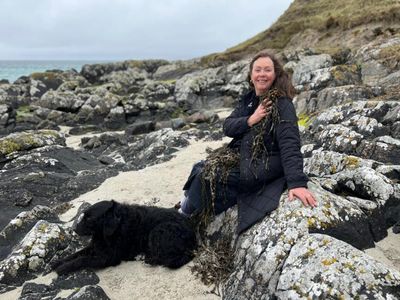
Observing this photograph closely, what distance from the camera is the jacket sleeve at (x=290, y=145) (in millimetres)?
5215

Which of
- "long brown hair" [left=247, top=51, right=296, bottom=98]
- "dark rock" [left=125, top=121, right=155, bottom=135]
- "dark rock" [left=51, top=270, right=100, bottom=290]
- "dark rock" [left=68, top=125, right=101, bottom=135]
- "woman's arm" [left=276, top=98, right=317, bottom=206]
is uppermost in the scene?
"long brown hair" [left=247, top=51, right=296, bottom=98]

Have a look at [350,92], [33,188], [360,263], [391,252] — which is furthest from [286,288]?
[350,92]

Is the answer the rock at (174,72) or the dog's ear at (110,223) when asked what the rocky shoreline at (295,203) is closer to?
the dog's ear at (110,223)

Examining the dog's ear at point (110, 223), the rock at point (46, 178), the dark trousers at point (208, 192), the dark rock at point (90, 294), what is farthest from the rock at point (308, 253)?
the rock at point (46, 178)

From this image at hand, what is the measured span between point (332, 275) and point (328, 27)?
1616 inches

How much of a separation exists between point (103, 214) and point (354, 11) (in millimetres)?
42134

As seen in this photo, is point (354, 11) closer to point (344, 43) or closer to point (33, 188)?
point (344, 43)

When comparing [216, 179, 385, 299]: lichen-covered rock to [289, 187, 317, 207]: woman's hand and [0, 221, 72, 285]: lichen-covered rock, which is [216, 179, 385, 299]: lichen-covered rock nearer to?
[289, 187, 317, 207]: woman's hand

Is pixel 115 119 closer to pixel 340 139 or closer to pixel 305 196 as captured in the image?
pixel 340 139

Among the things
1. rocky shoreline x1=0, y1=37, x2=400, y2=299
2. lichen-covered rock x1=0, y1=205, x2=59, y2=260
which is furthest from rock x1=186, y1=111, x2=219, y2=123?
lichen-covered rock x1=0, y1=205, x2=59, y2=260

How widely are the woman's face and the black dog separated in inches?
106

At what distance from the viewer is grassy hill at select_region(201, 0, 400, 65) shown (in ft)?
112

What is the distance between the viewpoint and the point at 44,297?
5.82 meters

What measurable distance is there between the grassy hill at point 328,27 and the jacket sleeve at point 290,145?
1103 inches
